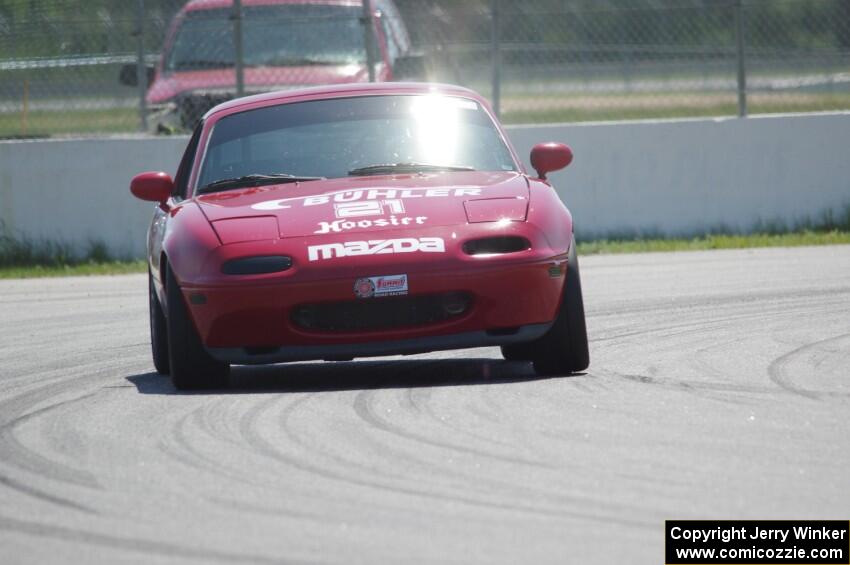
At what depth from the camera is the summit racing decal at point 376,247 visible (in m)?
6.54

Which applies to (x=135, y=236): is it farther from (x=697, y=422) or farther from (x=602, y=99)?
(x=697, y=422)

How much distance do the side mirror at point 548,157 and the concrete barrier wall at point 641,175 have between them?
253 inches

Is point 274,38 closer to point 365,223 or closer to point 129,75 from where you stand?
point 129,75

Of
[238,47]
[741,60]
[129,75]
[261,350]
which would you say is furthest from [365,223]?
[741,60]

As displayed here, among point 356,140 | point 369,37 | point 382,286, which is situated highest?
point 369,37

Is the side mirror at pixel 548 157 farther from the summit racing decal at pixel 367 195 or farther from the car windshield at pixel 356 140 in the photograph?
the summit racing decal at pixel 367 195

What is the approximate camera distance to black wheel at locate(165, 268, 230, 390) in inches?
266

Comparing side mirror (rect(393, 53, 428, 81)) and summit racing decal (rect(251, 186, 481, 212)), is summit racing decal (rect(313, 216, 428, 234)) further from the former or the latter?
side mirror (rect(393, 53, 428, 81))

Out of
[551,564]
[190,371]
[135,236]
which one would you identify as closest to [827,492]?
[551,564]

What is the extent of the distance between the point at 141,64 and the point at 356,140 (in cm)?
737

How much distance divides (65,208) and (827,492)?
1086 centimetres

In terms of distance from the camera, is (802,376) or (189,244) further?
(189,244)

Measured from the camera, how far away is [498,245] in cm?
668

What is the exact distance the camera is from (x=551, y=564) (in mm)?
3818
